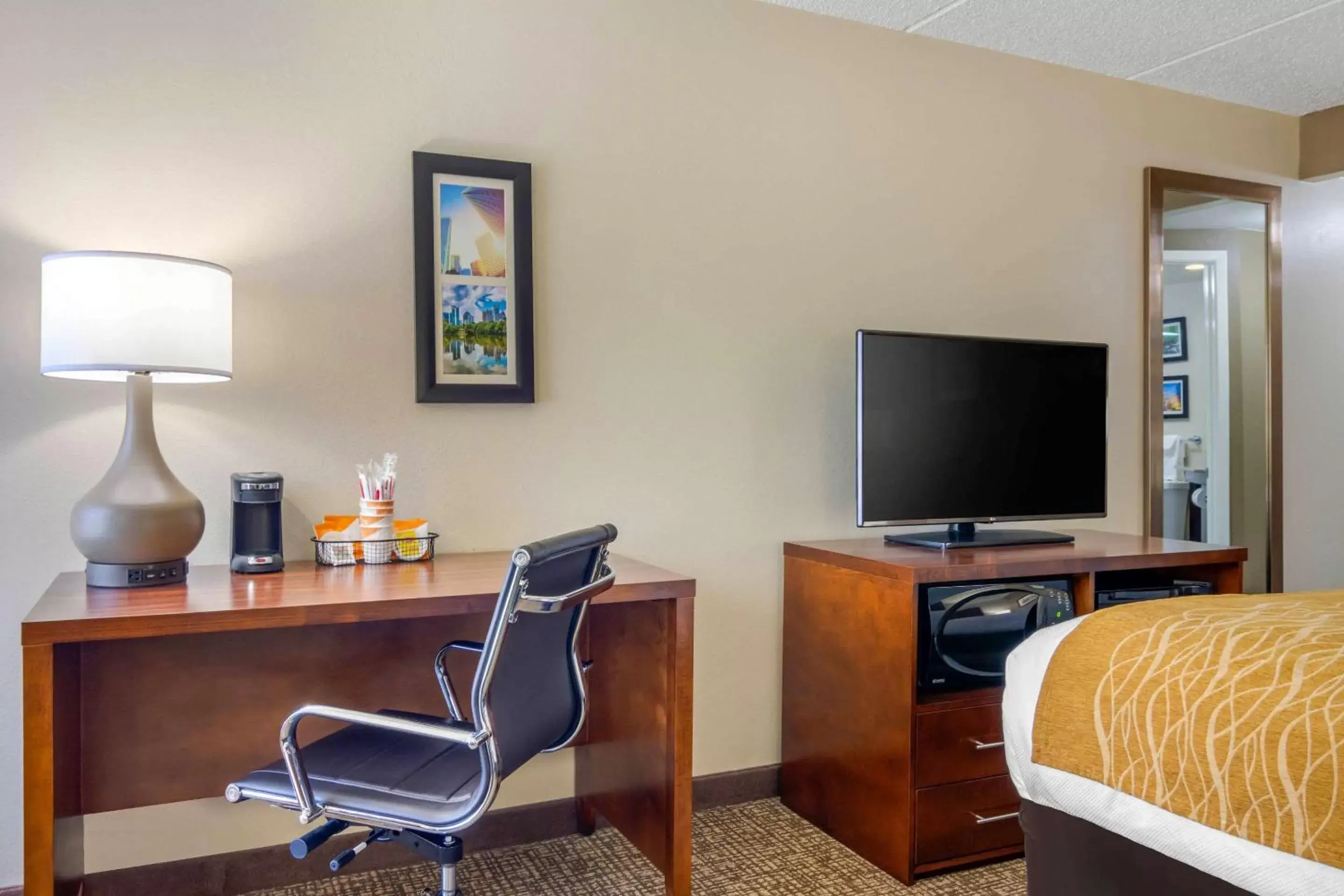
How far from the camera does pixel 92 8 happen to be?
7.14ft

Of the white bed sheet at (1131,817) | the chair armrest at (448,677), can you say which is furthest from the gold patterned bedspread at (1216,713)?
the chair armrest at (448,677)

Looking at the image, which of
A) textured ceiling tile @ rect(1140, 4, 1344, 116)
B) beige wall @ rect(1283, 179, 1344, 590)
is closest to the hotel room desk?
textured ceiling tile @ rect(1140, 4, 1344, 116)

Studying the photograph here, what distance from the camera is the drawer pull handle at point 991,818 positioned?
245cm

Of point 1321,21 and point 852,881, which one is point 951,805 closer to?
point 852,881

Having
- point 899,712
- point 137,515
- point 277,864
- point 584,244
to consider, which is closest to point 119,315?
point 137,515

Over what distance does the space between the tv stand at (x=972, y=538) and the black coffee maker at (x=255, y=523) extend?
170 centimetres

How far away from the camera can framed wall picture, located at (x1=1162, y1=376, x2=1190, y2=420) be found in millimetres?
3656

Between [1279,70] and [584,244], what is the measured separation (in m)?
2.63

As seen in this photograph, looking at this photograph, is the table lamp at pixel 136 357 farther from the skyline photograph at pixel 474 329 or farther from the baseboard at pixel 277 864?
the baseboard at pixel 277 864

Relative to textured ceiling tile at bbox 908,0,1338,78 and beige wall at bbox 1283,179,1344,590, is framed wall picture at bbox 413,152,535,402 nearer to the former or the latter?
textured ceiling tile at bbox 908,0,1338,78

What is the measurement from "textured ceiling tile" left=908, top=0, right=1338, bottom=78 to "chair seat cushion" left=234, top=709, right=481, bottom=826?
7.69 feet

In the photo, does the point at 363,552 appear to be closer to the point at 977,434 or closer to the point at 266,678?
the point at 266,678

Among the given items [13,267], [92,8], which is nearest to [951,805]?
[13,267]

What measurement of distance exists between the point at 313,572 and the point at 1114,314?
288 cm
